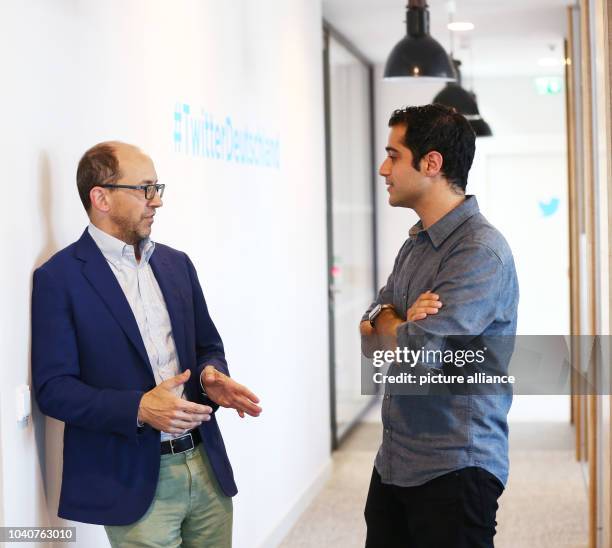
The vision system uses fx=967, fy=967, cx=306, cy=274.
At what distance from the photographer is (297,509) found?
5137mm

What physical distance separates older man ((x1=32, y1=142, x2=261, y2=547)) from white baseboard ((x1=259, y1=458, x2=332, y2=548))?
6.73ft

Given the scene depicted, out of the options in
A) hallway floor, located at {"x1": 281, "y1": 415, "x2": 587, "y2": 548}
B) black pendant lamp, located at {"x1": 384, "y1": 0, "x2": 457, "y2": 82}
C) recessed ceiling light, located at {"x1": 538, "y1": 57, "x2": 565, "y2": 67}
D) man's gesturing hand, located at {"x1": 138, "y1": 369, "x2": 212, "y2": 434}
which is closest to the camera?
man's gesturing hand, located at {"x1": 138, "y1": 369, "x2": 212, "y2": 434}

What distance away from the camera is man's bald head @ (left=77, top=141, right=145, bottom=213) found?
2.40 metres

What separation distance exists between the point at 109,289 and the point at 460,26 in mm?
5388

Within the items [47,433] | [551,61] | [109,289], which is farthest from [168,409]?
[551,61]

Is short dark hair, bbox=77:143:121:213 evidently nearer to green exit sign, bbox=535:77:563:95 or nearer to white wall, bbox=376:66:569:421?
white wall, bbox=376:66:569:421

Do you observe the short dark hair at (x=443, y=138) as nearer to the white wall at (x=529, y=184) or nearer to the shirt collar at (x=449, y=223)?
the shirt collar at (x=449, y=223)

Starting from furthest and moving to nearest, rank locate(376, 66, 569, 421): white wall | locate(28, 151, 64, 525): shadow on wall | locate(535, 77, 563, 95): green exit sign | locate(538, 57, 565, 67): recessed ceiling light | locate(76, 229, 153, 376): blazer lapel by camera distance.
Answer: locate(376, 66, 569, 421): white wall → locate(535, 77, 563, 95): green exit sign → locate(538, 57, 565, 67): recessed ceiling light → locate(28, 151, 64, 525): shadow on wall → locate(76, 229, 153, 376): blazer lapel

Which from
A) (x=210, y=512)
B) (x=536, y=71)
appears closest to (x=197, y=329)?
(x=210, y=512)

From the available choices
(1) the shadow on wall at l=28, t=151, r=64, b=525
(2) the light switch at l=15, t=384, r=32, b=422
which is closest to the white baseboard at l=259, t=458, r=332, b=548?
(1) the shadow on wall at l=28, t=151, r=64, b=525

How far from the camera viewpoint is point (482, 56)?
8625mm

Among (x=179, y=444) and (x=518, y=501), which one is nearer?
(x=179, y=444)

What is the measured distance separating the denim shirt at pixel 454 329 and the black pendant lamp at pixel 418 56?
265 centimetres

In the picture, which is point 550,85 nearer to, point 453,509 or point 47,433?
point 453,509
